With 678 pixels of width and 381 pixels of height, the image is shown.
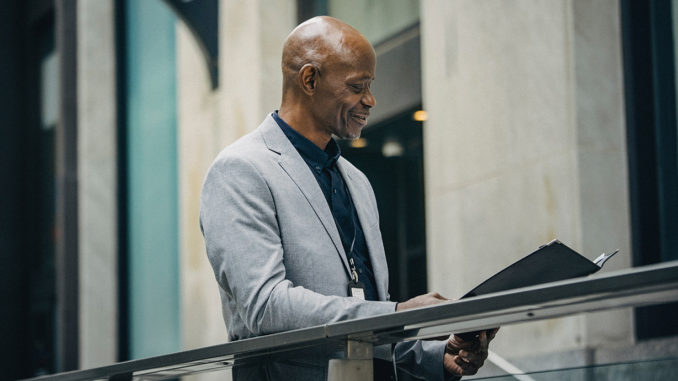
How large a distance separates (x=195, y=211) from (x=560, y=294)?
26.7ft

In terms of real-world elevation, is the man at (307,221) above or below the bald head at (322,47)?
below

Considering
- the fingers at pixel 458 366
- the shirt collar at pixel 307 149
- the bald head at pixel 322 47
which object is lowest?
the fingers at pixel 458 366

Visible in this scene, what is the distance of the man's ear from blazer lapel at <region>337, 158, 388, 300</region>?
25cm

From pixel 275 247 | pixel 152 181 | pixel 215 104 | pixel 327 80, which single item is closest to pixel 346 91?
pixel 327 80

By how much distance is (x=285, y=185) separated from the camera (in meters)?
2.80

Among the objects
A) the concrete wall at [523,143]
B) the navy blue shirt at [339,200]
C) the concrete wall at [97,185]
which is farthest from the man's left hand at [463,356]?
the concrete wall at [97,185]

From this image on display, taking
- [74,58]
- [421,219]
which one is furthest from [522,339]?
[74,58]

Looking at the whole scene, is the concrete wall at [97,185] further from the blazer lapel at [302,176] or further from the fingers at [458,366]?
the fingers at [458,366]

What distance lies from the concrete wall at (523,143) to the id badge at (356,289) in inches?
108

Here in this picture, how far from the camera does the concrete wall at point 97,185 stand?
11383mm

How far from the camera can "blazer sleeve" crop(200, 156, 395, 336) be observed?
2.45m

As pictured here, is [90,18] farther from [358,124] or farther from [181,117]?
[358,124]

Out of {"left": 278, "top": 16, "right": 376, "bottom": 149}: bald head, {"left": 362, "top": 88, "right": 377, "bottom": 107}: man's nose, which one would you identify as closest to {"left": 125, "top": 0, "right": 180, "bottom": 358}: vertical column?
{"left": 278, "top": 16, "right": 376, "bottom": 149}: bald head

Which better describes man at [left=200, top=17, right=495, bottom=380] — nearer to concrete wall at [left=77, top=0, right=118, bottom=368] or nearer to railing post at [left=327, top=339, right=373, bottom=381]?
railing post at [left=327, top=339, right=373, bottom=381]
